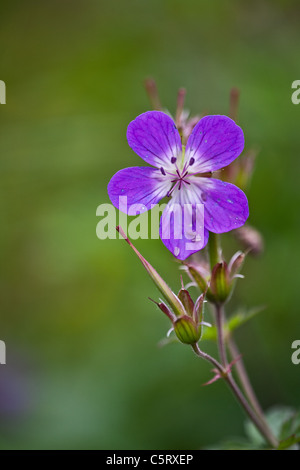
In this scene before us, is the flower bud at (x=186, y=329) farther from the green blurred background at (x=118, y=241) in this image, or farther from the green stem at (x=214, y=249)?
the green blurred background at (x=118, y=241)

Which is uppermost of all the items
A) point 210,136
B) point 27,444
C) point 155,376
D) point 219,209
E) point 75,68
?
point 75,68

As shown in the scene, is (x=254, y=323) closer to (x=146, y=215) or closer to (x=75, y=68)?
(x=146, y=215)

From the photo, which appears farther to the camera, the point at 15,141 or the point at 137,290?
the point at 15,141

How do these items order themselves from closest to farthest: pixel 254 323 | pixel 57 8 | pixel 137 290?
pixel 254 323, pixel 137 290, pixel 57 8

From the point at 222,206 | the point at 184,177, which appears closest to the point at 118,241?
the point at 184,177

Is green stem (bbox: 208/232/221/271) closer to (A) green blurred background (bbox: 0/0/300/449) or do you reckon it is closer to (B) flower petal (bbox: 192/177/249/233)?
(B) flower petal (bbox: 192/177/249/233)

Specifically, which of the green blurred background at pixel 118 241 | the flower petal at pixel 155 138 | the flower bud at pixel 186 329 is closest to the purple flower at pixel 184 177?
the flower petal at pixel 155 138
